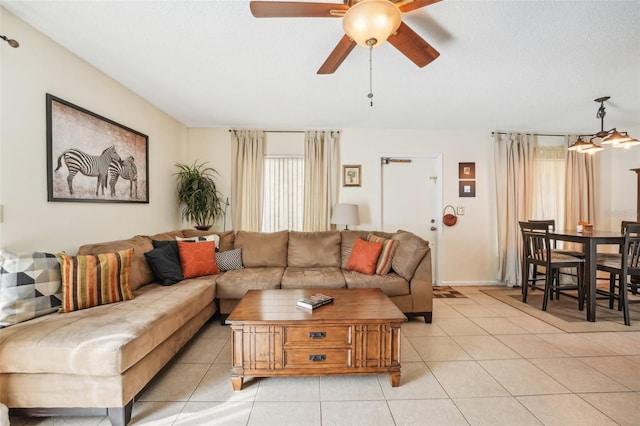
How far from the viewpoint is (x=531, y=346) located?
2.30 m

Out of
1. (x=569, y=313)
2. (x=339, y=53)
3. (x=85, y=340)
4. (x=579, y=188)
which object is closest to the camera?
(x=85, y=340)

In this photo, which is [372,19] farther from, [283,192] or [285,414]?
[283,192]

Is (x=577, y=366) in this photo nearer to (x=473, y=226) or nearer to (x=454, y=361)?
(x=454, y=361)

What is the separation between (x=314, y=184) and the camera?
3984mm

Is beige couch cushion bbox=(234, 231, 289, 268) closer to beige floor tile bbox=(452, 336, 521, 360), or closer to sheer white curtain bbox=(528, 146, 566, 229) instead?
beige floor tile bbox=(452, 336, 521, 360)

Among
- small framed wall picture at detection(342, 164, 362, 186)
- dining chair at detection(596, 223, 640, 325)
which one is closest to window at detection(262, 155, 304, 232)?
→ small framed wall picture at detection(342, 164, 362, 186)

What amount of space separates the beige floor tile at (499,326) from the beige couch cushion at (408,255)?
34.0 inches

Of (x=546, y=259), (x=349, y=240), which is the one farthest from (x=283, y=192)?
(x=546, y=259)

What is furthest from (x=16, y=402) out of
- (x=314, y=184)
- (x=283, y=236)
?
(x=314, y=184)

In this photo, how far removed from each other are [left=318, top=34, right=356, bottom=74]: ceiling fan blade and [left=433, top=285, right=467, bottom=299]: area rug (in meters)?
3.20

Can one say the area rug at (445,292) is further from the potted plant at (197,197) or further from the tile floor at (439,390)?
the potted plant at (197,197)

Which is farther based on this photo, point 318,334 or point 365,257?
point 365,257

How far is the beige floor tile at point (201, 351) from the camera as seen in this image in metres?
2.11

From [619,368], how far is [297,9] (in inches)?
129
